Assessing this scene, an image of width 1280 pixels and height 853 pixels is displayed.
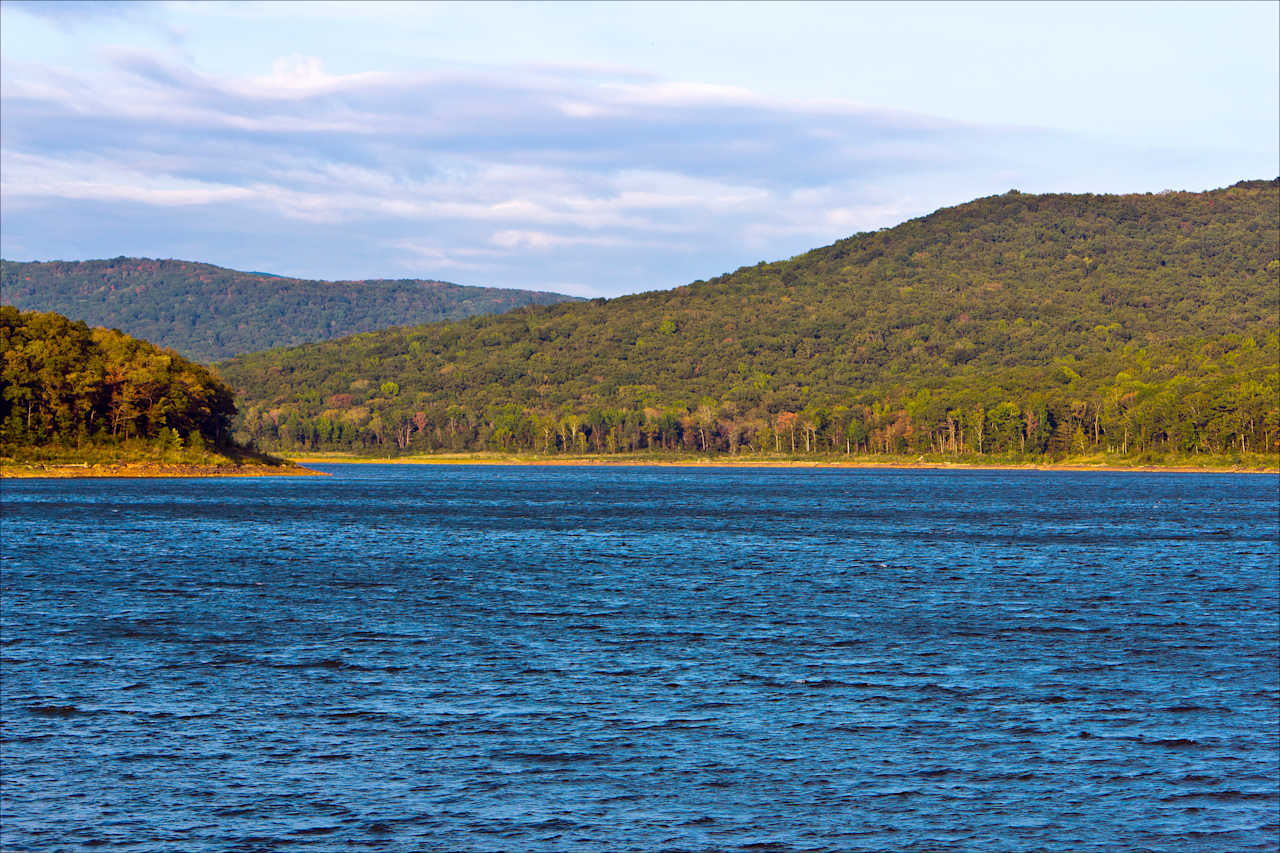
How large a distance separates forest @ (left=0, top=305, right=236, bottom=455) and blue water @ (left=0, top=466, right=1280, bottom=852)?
114 metres

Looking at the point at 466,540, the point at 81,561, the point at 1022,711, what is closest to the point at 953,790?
the point at 1022,711

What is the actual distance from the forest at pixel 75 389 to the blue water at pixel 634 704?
374ft

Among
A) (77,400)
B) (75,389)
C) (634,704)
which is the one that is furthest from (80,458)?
(634,704)

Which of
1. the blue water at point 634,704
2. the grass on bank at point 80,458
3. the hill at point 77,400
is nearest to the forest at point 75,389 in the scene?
the hill at point 77,400

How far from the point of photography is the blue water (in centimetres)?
2295

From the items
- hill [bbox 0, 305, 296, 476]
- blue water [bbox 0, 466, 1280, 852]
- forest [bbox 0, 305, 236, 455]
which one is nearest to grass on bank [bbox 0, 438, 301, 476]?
hill [bbox 0, 305, 296, 476]

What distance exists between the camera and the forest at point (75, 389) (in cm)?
17775

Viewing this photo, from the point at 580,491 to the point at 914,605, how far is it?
140466mm

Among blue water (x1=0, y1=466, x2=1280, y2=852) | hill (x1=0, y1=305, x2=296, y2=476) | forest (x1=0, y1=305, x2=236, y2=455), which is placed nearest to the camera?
blue water (x1=0, y1=466, x2=1280, y2=852)

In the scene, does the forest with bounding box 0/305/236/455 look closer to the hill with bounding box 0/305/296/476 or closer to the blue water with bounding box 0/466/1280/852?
the hill with bounding box 0/305/296/476

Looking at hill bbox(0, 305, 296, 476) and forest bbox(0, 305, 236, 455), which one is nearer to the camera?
forest bbox(0, 305, 236, 455)

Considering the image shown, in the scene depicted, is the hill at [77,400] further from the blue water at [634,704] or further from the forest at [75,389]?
the blue water at [634,704]

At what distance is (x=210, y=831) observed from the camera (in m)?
22.0

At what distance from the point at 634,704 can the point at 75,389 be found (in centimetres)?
16795
